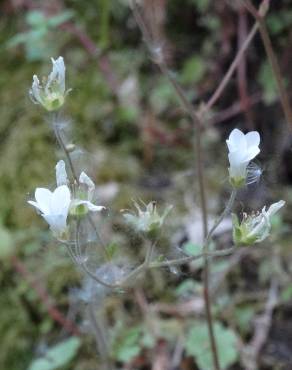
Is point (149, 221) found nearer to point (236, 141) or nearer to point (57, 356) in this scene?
point (236, 141)

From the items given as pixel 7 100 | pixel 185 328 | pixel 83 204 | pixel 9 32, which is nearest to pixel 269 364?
pixel 185 328

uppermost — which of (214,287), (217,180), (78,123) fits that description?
(78,123)

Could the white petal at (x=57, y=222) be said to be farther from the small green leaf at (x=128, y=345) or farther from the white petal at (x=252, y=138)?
the small green leaf at (x=128, y=345)

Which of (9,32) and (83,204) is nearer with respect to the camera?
(83,204)

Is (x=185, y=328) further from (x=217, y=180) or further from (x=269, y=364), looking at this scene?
(x=217, y=180)

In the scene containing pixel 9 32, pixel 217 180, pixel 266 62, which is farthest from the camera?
pixel 9 32

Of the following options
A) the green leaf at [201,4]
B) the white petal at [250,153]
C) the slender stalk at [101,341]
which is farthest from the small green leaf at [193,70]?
the white petal at [250,153]
